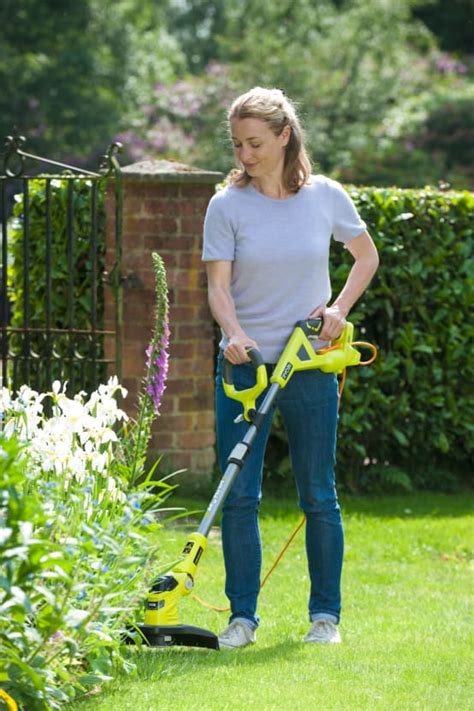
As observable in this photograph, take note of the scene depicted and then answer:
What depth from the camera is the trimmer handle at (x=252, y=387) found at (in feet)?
13.8

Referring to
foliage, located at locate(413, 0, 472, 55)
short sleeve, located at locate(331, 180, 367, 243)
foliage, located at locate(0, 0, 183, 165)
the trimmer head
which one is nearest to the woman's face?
short sleeve, located at locate(331, 180, 367, 243)

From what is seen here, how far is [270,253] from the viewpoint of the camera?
429cm

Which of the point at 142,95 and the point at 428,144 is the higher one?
the point at 142,95

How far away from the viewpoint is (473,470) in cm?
823

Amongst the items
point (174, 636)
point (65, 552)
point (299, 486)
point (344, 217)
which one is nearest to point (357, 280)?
point (344, 217)

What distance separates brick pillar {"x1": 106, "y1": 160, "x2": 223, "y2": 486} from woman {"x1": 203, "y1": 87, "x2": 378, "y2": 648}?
2562mm

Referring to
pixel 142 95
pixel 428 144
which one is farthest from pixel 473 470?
pixel 142 95

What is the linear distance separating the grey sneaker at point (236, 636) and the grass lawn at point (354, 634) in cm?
6

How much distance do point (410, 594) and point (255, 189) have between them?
2.03 meters

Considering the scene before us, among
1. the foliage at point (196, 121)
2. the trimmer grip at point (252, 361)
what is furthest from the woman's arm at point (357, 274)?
the foliage at point (196, 121)

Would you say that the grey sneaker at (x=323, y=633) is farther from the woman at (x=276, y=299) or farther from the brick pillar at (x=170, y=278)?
the brick pillar at (x=170, y=278)

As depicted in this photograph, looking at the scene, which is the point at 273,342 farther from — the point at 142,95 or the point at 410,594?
the point at 142,95

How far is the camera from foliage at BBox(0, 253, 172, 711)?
304cm

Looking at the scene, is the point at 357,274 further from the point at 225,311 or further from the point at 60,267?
the point at 60,267
